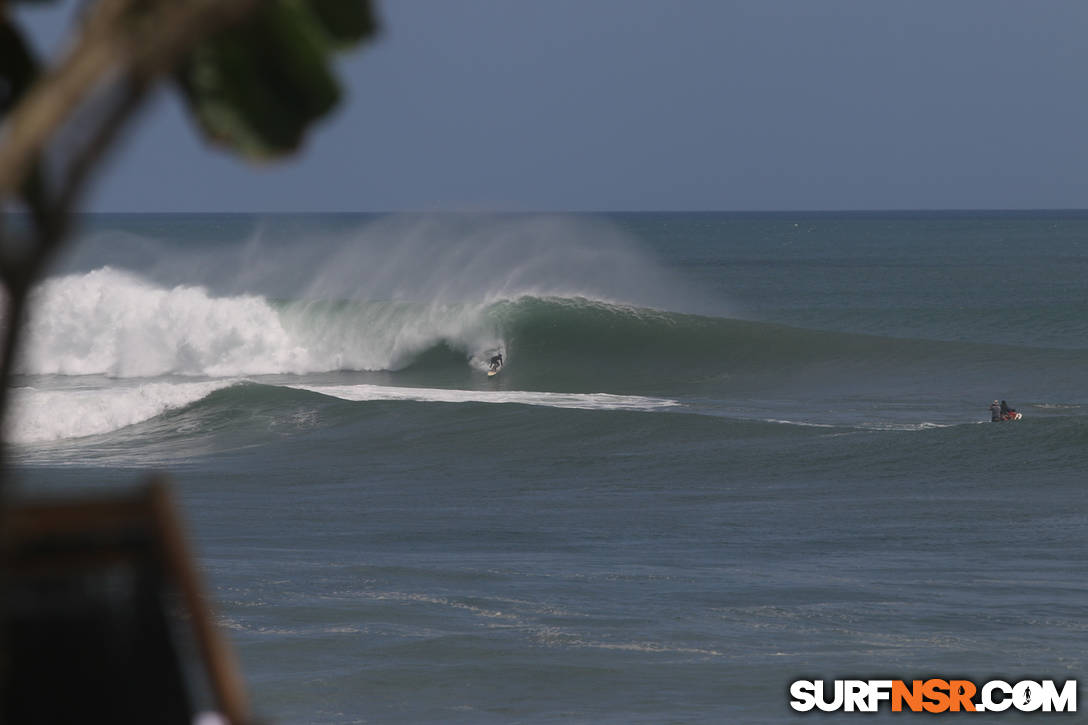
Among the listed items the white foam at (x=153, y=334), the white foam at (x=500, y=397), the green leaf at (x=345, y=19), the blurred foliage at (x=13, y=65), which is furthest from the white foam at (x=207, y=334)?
the green leaf at (x=345, y=19)

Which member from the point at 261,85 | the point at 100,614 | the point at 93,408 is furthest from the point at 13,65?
the point at 93,408

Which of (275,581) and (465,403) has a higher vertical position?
(465,403)

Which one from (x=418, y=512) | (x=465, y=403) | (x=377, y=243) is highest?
(x=377, y=243)

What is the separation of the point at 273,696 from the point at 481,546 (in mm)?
5020

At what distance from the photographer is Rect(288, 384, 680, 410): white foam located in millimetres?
26406

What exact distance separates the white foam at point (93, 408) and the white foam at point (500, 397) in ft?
8.16

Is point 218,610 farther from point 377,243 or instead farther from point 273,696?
point 377,243

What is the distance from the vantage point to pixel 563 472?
756 inches

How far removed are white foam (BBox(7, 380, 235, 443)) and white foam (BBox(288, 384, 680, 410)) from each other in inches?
97.9

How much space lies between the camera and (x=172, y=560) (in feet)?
7.75

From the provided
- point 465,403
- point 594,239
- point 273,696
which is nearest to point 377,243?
point 594,239

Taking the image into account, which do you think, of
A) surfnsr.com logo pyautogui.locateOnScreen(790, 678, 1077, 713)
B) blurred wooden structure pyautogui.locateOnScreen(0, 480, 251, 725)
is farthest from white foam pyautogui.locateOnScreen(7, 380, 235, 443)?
blurred wooden structure pyautogui.locateOnScreen(0, 480, 251, 725)

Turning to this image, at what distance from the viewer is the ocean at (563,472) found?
9250mm

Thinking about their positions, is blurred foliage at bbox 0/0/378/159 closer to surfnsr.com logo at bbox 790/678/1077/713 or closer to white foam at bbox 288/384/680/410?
surfnsr.com logo at bbox 790/678/1077/713
